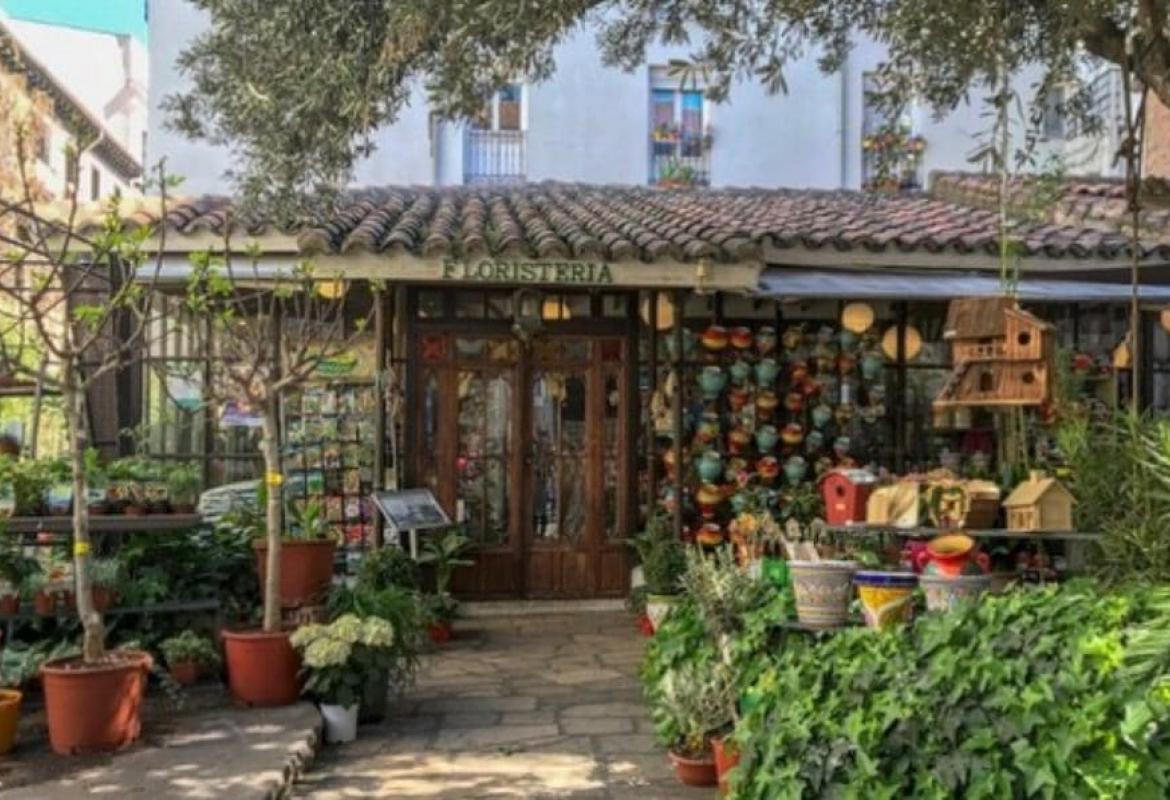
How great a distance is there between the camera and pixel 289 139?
6.21m

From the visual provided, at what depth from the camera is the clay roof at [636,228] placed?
8.36 metres

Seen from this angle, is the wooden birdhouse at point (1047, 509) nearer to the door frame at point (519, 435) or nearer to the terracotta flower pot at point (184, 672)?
the terracotta flower pot at point (184, 672)

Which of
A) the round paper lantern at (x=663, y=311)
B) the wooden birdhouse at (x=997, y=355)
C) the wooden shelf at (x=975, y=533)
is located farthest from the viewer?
the round paper lantern at (x=663, y=311)

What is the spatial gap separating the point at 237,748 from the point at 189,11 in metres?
14.5

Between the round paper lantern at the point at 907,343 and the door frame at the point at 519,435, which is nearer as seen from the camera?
the door frame at the point at 519,435

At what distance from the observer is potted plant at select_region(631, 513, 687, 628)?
828 centimetres

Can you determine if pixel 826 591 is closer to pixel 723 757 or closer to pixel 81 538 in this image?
pixel 723 757

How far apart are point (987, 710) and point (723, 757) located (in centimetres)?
159

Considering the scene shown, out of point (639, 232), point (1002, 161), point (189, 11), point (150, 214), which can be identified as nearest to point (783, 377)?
point (639, 232)

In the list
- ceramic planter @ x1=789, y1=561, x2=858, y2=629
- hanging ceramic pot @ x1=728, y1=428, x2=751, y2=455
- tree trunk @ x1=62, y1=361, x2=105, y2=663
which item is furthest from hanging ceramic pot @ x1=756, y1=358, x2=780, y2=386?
tree trunk @ x1=62, y1=361, x2=105, y2=663

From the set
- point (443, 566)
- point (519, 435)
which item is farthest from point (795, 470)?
point (443, 566)

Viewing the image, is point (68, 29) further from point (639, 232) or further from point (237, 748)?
point (237, 748)

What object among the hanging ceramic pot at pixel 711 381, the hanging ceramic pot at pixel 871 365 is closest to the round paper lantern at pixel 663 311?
the hanging ceramic pot at pixel 711 381

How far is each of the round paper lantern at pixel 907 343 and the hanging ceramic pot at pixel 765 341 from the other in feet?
3.40
